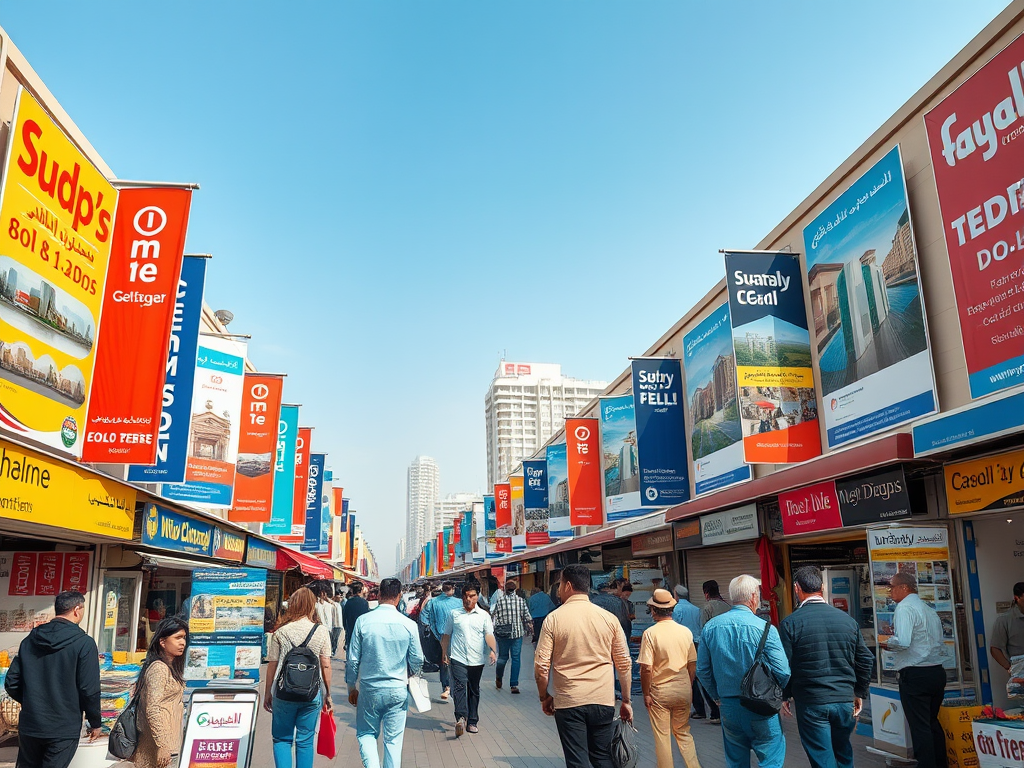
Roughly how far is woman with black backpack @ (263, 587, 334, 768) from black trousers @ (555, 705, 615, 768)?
1.96 m

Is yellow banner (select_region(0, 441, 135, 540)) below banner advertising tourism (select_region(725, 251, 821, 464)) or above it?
below

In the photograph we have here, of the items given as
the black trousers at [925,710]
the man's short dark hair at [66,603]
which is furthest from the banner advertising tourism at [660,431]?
the man's short dark hair at [66,603]

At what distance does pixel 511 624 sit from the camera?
40.5ft

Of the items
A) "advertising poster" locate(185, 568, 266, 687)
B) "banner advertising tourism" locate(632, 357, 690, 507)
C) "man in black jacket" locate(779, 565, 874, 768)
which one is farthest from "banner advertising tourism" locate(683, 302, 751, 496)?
"advertising poster" locate(185, 568, 266, 687)

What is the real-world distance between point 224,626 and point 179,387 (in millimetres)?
3583

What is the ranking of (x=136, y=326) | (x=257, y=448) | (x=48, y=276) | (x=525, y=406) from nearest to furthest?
(x=48, y=276) < (x=136, y=326) < (x=257, y=448) < (x=525, y=406)

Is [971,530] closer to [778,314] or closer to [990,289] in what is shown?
[990,289]

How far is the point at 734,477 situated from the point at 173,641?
10072 millimetres

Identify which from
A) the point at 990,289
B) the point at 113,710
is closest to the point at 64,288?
the point at 113,710

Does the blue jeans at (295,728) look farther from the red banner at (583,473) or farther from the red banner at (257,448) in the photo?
the red banner at (583,473)

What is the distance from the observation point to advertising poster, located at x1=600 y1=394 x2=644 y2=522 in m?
18.1

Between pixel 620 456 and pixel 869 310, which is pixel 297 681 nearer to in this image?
pixel 869 310

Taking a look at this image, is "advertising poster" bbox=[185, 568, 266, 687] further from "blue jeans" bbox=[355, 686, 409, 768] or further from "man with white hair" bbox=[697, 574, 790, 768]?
"man with white hair" bbox=[697, 574, 790, 768]

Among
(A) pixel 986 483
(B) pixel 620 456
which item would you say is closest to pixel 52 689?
(A) pixel 986 483
